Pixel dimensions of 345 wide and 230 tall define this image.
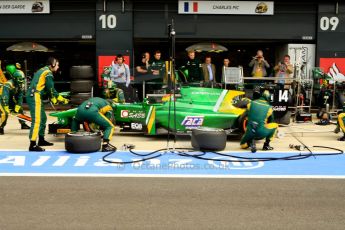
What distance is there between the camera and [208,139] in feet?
30.0

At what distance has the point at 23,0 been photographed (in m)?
17.2

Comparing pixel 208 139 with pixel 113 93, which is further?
pixel 113 93

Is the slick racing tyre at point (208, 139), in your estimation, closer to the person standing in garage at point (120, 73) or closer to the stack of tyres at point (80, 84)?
the person standing in garage at point (120, 73)

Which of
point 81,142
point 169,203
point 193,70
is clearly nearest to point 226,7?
point 193,70

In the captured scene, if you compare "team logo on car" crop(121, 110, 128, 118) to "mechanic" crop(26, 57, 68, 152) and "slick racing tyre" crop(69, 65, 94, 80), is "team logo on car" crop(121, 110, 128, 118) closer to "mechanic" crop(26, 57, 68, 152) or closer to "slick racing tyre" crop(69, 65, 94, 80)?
"mechanic" crop(26, 57, 68, 152)

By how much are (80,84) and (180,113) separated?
6.82 metres

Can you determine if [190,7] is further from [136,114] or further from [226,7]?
[136,114]

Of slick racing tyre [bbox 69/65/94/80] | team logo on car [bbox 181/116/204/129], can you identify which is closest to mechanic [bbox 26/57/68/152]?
team logo on car [bbox 181/116/204/129]

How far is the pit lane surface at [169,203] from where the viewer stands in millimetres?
5082

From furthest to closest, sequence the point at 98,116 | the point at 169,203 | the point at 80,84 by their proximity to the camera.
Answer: the point at 80,84 < the point at 98,116 < the point at 169,203

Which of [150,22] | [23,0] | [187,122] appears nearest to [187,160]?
[187,122]

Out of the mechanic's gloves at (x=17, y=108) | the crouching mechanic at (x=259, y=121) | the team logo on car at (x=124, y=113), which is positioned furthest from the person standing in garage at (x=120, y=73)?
the crouching mechanic at (x=259, y=121)

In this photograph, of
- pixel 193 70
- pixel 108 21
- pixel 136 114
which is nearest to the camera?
pixel 136 114

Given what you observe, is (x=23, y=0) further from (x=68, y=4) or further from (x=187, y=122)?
(x=187, y=122)
